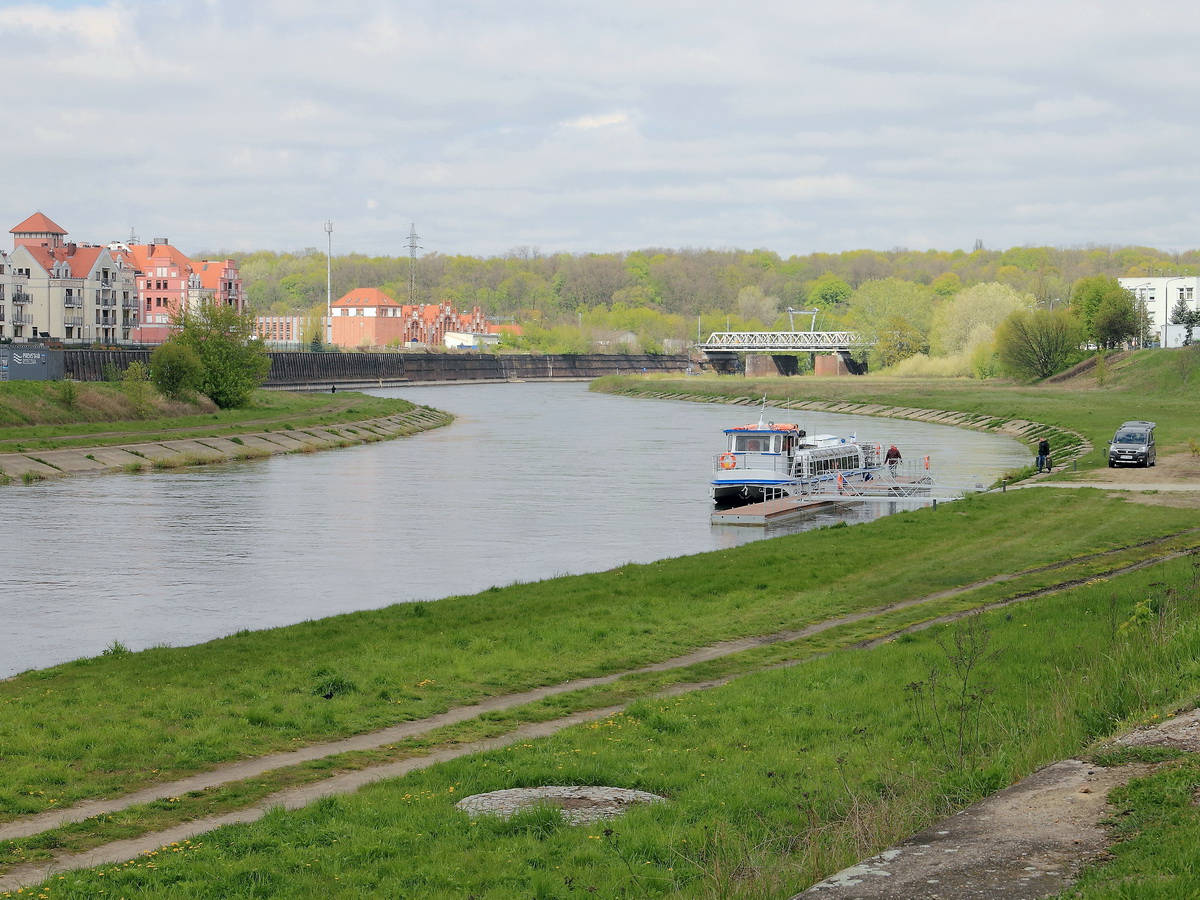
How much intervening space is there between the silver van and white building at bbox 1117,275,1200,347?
12231 cm

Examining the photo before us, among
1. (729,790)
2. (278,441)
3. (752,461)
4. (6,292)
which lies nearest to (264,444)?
(278,441)

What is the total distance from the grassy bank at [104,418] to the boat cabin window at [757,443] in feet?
100

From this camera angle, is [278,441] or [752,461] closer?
[752,461]

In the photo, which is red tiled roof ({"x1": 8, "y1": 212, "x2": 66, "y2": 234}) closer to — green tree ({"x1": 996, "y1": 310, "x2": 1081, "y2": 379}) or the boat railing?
green tree ({"x1": 996, "y1": 310, "x2": 1081, "y2": 379})

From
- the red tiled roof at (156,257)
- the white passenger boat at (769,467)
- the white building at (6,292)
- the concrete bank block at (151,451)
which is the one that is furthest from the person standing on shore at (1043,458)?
the red tiled roof at (156,257)

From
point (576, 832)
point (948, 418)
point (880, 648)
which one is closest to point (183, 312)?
point (948, 418)

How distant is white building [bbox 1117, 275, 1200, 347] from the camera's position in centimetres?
17112

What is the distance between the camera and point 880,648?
1809 centimetres

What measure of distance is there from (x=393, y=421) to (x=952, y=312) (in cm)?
9024

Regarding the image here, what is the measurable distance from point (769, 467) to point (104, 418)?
3804 centimetres

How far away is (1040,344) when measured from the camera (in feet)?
418

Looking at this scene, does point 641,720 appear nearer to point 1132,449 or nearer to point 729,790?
point 729,790

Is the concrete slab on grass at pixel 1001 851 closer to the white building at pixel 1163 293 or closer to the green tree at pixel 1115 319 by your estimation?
the green tree at pixel 1115 319

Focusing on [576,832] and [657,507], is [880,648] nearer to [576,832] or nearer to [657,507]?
[576,832]
